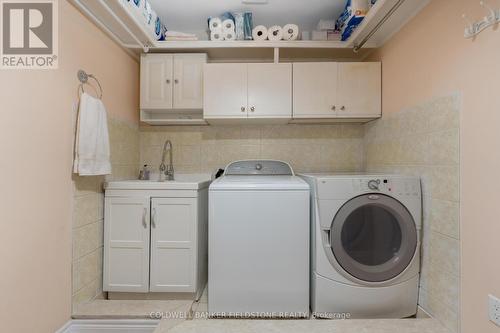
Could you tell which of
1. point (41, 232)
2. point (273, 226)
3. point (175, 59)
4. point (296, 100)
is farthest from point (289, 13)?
point (41, 232)

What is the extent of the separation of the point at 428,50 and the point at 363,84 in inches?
26.1

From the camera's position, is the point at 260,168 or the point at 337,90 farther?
the point at 260,168

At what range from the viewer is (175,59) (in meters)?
2.40

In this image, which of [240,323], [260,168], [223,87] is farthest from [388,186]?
[223,87]

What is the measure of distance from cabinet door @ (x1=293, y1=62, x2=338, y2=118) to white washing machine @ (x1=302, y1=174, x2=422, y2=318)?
84 cm

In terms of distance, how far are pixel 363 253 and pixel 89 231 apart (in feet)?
6.41

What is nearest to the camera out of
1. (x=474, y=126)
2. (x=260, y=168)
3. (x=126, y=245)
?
(x=474, y=126)

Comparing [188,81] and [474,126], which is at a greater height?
[188,81]

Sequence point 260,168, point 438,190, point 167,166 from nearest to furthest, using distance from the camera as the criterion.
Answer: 1. point 438,190
2. point 260,168
3. point 167,166

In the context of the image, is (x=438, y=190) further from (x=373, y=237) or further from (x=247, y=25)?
(x=247, y=25)

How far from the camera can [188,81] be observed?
2.40 meters

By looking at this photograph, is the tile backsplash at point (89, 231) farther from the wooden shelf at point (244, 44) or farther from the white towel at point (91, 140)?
the wooden shelf at point (244, 44)

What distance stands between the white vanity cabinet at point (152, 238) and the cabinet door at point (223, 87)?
0.77 metres

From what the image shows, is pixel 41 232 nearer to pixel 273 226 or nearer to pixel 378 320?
pixel 273 226
